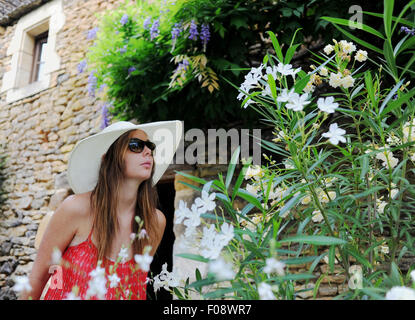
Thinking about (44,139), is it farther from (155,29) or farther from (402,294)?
(402,294)

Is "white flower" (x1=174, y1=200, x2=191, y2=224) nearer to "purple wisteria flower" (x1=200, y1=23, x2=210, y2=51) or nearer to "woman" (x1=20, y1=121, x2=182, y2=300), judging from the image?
"woman" (x1=20, y1=121, x2=182, y2=300)

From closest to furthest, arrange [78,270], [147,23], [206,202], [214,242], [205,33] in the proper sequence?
1. [214,242]
2. [206,202]
3. [78,270]
4. [205,33]
5. [147,23]

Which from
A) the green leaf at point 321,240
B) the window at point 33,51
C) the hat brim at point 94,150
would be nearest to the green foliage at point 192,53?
the hat brim at point 94,150

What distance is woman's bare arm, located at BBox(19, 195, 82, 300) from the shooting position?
1393 millimetres

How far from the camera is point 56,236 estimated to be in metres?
1.44

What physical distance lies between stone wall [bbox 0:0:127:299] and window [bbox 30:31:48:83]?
49 cm

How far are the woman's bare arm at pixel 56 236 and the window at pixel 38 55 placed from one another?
4.41 meters

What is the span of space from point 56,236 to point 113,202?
10.5 inches

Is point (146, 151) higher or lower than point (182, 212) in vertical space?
higher

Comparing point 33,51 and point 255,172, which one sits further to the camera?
point 33,51

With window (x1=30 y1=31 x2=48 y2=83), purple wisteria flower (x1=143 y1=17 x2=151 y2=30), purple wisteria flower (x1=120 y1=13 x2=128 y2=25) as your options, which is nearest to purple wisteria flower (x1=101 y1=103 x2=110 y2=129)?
purple wisteria flower (x1=120 y1=13 x2=128 y2=25)

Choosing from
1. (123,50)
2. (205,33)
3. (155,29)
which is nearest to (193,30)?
(205,33)

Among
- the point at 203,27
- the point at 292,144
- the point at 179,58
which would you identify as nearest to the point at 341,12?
the point at 203,27
